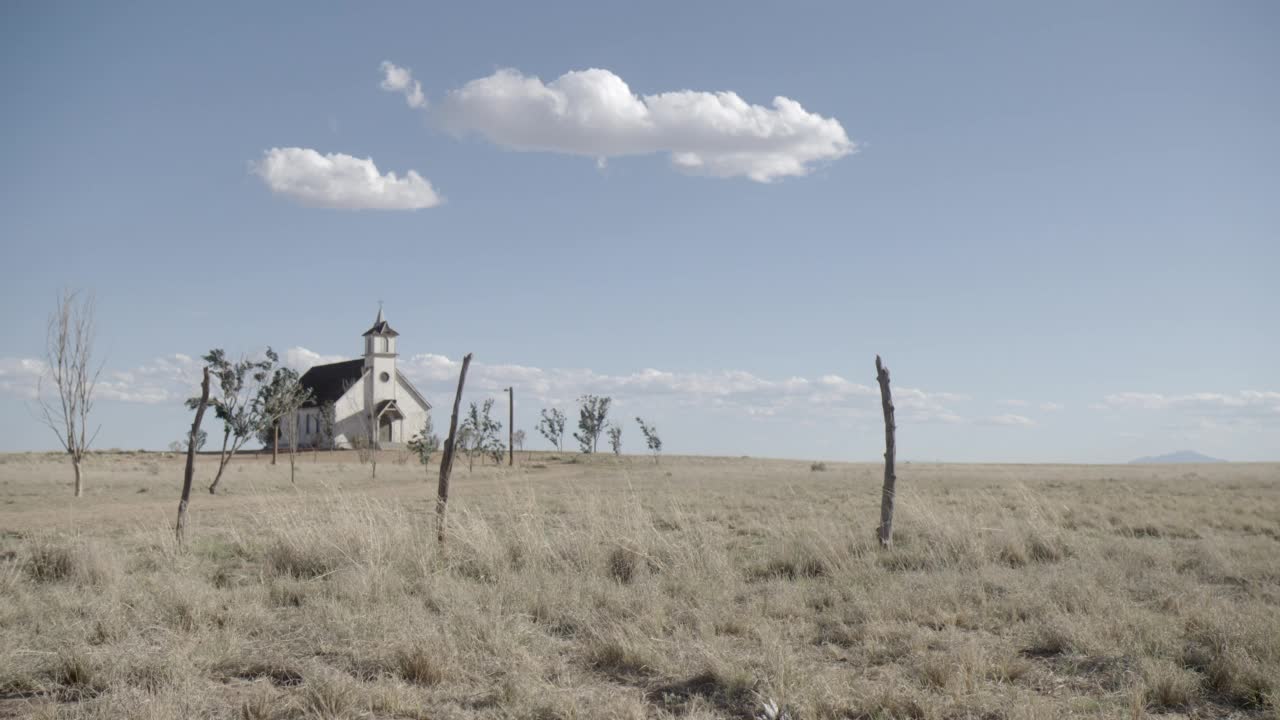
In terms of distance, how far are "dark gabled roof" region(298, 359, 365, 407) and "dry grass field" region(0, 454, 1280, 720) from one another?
6006 centimetres

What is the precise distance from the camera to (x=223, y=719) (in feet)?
19.0

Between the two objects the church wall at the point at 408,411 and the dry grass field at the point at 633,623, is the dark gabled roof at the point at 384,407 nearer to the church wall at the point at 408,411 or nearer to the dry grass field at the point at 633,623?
the church wall at the point at 408,411

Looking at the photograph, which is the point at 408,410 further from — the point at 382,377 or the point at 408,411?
the point at 382,377

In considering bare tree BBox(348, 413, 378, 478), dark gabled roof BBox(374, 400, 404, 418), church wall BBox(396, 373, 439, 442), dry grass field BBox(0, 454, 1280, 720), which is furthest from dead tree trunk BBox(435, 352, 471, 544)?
church wall BBox(396, 373, 439, 442)

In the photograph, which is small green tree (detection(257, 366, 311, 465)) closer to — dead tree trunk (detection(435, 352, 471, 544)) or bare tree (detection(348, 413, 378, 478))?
bare tree (detection(348, 413, 378, 478))

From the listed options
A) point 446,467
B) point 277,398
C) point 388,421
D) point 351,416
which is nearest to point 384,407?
point 388,421

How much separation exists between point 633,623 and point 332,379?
73.9 meters

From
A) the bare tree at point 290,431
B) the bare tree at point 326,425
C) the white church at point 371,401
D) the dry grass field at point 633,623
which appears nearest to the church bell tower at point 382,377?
the white church at point 371,401

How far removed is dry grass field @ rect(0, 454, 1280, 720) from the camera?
20.2 ft

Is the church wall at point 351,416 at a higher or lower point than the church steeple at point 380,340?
lower

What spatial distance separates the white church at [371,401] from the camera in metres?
71.5

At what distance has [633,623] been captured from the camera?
812 cm

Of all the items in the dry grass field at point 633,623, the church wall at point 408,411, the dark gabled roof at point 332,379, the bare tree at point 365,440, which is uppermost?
the dark gabled roof at point 332,379

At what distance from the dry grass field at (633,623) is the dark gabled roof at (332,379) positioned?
2365 inches
